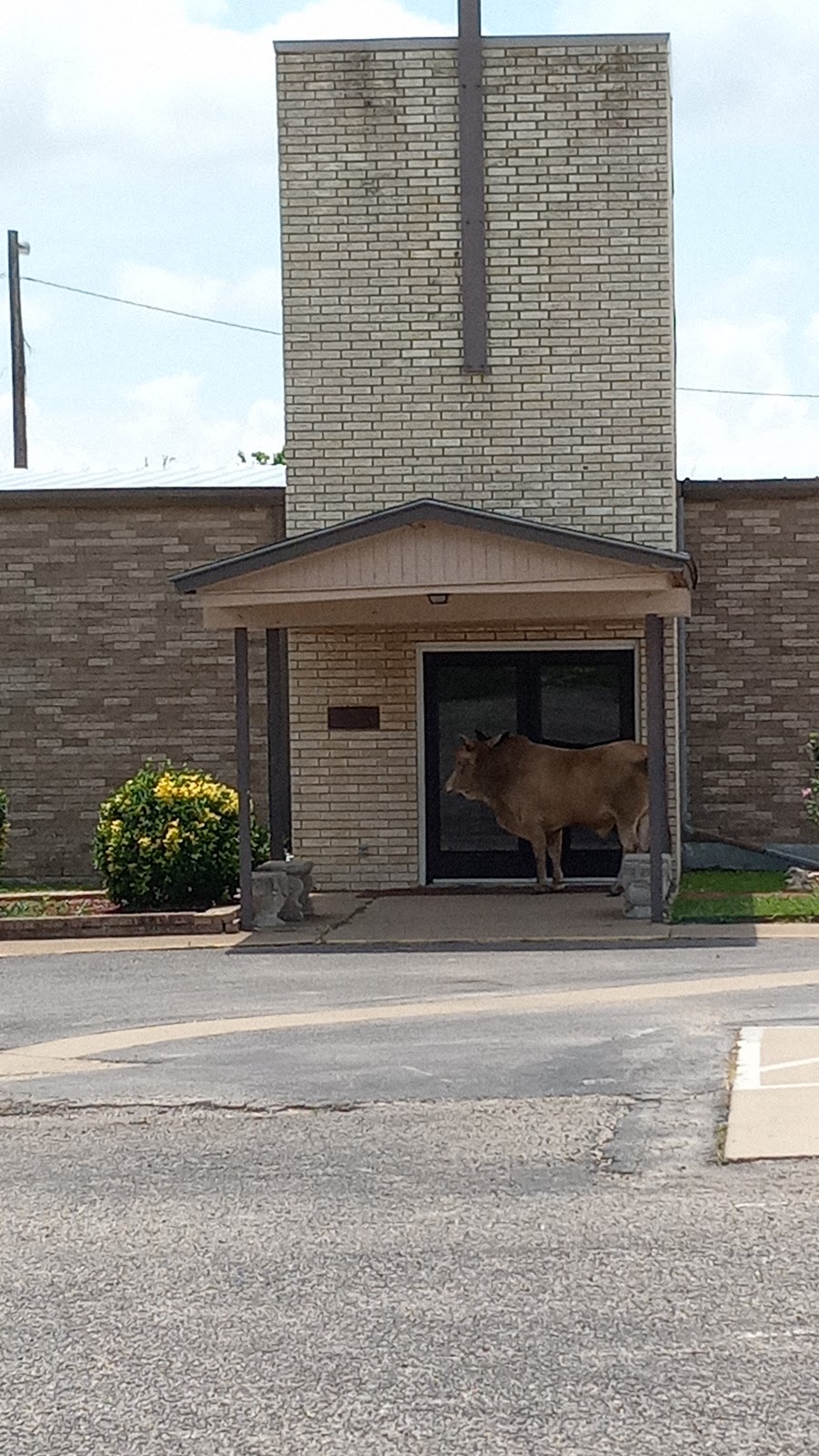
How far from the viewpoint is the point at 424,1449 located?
205 inches

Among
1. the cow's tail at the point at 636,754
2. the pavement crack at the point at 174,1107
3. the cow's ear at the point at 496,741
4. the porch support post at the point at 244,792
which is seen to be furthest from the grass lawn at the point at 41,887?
the pavement crack at the point at 174,1107

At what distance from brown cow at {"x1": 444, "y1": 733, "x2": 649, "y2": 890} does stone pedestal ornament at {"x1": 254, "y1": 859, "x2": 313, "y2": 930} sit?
2031 mm

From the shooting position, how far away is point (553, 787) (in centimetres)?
1866

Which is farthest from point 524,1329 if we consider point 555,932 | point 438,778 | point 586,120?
point 586,120

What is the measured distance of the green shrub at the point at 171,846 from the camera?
17531 mm

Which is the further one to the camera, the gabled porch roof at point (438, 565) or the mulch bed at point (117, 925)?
the mulch bed at point (117, 925)

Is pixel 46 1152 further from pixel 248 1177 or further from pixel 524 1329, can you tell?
pixel 524 1329

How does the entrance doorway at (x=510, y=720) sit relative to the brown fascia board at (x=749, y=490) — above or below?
below

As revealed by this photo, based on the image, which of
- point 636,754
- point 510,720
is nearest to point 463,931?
point 636,754

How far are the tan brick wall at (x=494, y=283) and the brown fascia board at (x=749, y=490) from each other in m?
1.70

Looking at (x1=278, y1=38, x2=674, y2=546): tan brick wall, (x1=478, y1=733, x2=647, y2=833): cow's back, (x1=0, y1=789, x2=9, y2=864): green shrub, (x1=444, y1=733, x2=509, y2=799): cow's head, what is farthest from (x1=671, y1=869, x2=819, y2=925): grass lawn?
(x1=0, y1=789, x2=9, y2=864): green shrub

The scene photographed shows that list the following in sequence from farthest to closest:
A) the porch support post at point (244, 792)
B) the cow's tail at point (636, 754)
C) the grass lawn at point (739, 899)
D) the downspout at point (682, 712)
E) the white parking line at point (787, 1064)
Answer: the downspout at point (682, 712), the cow's tail at point (636, 754), the porch support post at point (244, 792), the grass lawn at point (739, 899), the white parking line at point (787, 1064)

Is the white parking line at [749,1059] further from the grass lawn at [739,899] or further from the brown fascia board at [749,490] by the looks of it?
the brown fascia board at [749,490]

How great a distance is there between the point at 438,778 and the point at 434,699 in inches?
30.6
